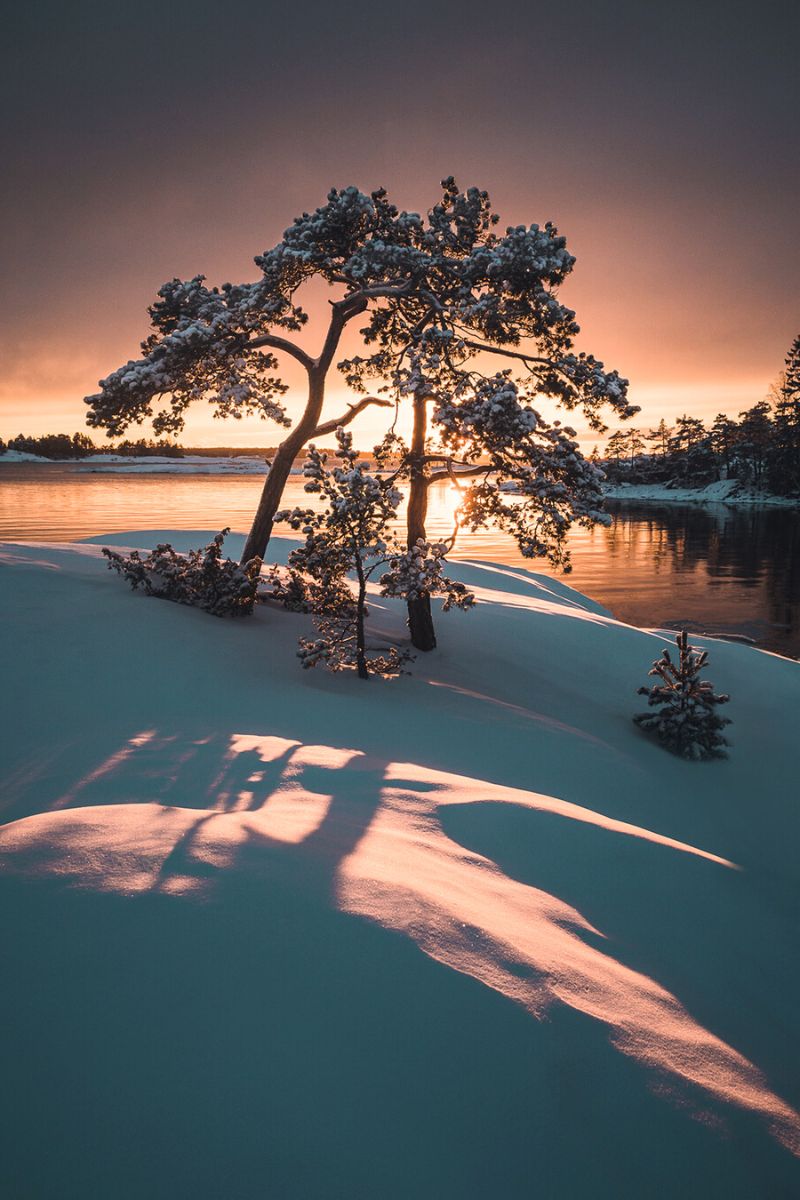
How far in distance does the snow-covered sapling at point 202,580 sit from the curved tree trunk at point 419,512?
3.23 meters

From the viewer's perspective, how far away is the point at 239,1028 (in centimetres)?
217

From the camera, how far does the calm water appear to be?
87.2 ft

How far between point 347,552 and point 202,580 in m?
3.84

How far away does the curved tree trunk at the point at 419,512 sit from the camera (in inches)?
469

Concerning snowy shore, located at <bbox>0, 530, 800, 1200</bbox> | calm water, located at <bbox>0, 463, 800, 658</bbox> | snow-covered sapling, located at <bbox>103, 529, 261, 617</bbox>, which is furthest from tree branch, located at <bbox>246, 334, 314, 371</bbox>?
calm water, located at <bbox>0, 463, 800, 658</bbox>

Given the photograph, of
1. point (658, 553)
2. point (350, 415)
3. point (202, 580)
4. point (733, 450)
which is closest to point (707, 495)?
point (733, 450)

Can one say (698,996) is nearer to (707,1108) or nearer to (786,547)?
(707,1108)

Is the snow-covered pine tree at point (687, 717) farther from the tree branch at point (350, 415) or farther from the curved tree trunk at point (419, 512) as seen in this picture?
the tree branch at point (350, 415)

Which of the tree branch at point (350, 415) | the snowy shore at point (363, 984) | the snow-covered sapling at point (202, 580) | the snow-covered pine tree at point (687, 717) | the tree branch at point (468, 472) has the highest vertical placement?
the tree branch at point (350, 415)

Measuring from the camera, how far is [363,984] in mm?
2480

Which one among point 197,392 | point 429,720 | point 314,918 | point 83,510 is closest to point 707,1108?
point 314,918

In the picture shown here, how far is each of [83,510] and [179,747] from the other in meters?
57.8

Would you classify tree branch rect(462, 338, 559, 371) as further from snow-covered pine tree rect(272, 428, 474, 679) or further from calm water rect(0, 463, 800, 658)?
calm water rect(0, 463, 800, 658)

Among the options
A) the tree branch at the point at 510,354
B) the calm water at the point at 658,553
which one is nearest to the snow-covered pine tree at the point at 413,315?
the tree branch at the point at 510,354
